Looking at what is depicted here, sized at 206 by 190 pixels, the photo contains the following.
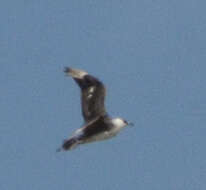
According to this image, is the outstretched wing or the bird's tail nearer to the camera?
the bird's tail

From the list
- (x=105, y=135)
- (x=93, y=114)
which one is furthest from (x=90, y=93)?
(x=105, y=135)

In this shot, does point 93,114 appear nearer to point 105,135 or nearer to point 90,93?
point 90,93

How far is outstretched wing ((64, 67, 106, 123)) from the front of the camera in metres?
25.9

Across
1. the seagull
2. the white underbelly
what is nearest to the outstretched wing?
the seagull

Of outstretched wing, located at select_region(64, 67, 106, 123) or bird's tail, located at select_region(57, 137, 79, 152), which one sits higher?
outstretched wing, located at select_region(64, 67, 106, 123)

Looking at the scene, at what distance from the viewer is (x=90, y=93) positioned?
26.0 metres

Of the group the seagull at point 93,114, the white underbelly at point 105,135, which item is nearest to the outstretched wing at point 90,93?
the seagull at point 93,114

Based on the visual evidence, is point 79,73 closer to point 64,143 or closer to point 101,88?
point 101,88

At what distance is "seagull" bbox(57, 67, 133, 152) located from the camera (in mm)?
24686

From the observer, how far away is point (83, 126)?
2522 centimetres

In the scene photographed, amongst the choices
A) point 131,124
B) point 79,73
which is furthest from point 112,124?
point 79,73

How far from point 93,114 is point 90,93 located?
24.9 inches

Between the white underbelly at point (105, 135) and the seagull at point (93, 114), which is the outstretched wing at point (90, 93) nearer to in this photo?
the seagull at point (93, 114)

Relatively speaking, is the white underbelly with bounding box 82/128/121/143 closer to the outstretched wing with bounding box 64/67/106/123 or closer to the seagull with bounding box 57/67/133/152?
the seagull with bounding box 57/67/133/152
